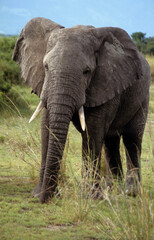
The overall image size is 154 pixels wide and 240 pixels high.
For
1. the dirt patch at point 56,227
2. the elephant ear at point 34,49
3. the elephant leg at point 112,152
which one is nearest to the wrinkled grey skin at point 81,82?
the elephant ear at point 34,49

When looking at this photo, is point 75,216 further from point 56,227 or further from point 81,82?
point 81,82

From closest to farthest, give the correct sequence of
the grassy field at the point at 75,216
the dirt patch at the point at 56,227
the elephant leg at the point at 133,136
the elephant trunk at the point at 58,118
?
1. the grassy field at the point at 75,216
2. the dirt patch at the point at 56,227
3. the elephant trunk at the point at 58,118
4. the elephant leg at the point at 133,136

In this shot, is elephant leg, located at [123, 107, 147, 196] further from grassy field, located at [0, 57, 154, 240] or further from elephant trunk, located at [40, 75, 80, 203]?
elephant trunk, located at [40, 75, 80, 203]

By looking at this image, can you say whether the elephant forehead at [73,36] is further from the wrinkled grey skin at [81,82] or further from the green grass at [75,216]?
the green grass at [75,216]

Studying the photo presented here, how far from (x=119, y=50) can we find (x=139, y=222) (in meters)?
2.57

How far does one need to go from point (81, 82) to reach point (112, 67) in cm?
68

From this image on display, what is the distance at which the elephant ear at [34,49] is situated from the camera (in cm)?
511

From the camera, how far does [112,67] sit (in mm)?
5148

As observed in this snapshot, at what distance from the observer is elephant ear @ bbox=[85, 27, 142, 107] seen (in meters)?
4.96

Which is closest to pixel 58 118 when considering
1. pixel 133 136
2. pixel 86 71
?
pixel 86 71

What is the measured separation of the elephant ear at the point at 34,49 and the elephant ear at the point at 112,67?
554 mm

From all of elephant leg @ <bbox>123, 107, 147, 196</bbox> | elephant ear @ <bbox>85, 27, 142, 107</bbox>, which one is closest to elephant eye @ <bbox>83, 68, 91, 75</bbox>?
elephant ear @ <bbox>85, 27, 142, 107</bbox>

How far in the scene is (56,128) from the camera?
443cm

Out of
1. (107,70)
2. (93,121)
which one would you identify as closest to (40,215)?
(93,121)
